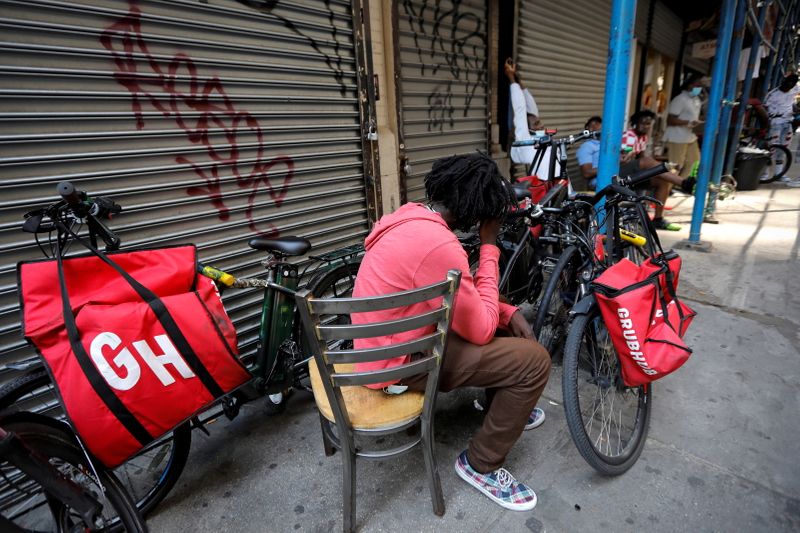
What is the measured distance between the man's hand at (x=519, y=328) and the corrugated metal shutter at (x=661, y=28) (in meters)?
9.50

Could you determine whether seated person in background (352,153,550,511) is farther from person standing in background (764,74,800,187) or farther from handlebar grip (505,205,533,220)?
person standing in background (764,74,800,187)

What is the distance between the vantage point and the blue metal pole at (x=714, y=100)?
4426 millimetres

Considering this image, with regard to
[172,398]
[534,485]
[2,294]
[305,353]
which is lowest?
[534,485]

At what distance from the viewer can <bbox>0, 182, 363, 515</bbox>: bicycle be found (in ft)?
5.23

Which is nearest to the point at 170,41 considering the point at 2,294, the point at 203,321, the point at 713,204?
the point at 2,294

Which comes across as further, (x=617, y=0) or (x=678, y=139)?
(x=678, y=139)

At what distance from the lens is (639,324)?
66.0 inches

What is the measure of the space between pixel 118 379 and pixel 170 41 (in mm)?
2052

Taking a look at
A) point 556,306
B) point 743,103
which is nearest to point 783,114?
point 743,103

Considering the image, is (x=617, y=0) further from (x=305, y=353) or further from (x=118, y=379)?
(x=118, y=379)

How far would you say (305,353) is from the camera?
2533 millimetres

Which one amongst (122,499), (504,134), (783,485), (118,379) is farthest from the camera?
(504,134)

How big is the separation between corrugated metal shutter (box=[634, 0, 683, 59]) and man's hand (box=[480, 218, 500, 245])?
372 inches

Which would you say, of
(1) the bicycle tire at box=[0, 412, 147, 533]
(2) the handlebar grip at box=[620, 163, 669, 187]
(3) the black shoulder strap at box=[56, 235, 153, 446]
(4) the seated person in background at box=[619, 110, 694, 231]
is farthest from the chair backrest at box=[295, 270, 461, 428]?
(4) the seated person in background at box=[619, 110, 694, 231]
